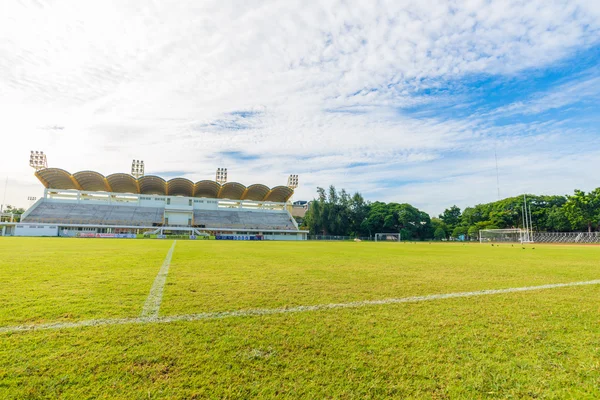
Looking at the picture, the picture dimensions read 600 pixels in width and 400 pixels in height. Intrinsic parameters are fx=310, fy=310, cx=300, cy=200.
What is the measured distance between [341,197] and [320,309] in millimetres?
69008

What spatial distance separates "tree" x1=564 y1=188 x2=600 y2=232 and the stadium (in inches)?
1775

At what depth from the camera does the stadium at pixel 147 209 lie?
47.8 m

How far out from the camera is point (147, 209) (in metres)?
57.4

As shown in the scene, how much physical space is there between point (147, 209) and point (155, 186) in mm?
4521

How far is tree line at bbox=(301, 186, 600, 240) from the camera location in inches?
2402

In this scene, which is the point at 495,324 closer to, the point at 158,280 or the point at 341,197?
the point at 158,280

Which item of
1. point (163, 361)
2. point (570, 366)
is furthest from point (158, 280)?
point (570, 366)

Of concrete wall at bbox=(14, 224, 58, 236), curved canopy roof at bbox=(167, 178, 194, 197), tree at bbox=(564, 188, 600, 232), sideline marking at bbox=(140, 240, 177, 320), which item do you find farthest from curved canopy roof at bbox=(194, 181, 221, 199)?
tree at bbox=(564, 188, 600, 232)

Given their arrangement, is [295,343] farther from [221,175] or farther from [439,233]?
[439,233]

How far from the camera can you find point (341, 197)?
72188mm

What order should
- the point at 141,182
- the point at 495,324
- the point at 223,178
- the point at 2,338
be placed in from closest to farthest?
the point at 2,338 < the point at 495,324 < the point at 141,182 < the point at 223,178

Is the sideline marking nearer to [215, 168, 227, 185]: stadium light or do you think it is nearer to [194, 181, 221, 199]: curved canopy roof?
[194, 181, 221, 199]: curved canopy roof

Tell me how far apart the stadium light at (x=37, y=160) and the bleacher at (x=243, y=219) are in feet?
89.2

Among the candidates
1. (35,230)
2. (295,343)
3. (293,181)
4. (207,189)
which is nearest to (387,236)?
(293,181)
